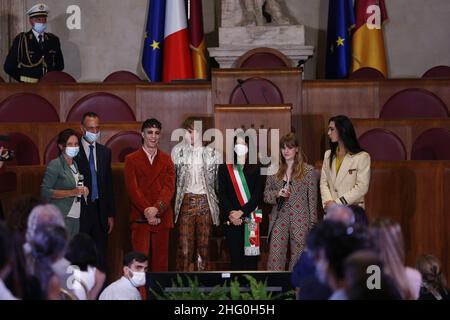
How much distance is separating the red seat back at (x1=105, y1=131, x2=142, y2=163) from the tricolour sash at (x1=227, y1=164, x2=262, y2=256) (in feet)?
→ 3.00

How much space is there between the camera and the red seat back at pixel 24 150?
6.40 m

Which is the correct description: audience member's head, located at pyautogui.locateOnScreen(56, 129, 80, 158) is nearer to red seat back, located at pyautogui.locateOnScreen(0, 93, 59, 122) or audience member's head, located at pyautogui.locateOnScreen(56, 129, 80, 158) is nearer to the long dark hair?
the long dark hair

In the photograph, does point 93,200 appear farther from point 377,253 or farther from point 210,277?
point 377,253

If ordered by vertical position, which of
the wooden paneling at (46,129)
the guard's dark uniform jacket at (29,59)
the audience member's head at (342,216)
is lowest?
the audience member's head at (342,216)

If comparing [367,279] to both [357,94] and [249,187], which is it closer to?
[249,187]

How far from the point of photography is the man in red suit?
226 inches

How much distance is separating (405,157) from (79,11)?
4619 mm

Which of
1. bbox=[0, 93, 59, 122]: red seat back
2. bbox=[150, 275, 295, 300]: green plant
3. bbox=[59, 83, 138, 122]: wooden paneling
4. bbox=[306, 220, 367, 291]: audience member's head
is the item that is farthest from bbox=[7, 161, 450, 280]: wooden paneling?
bbox=[306, 220, 367, 291]: audience member's head

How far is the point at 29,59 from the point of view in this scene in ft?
26.6

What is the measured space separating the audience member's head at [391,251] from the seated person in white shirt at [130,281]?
1.09 m

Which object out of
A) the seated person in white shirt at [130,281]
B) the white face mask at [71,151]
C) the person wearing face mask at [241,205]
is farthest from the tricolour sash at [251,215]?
the seated person in white shirt at [130,281]

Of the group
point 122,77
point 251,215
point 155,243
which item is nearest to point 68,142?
point 155,243

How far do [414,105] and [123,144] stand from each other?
2.29 m

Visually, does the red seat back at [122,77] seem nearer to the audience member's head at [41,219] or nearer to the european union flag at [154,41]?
the european union flag at [154,41]
